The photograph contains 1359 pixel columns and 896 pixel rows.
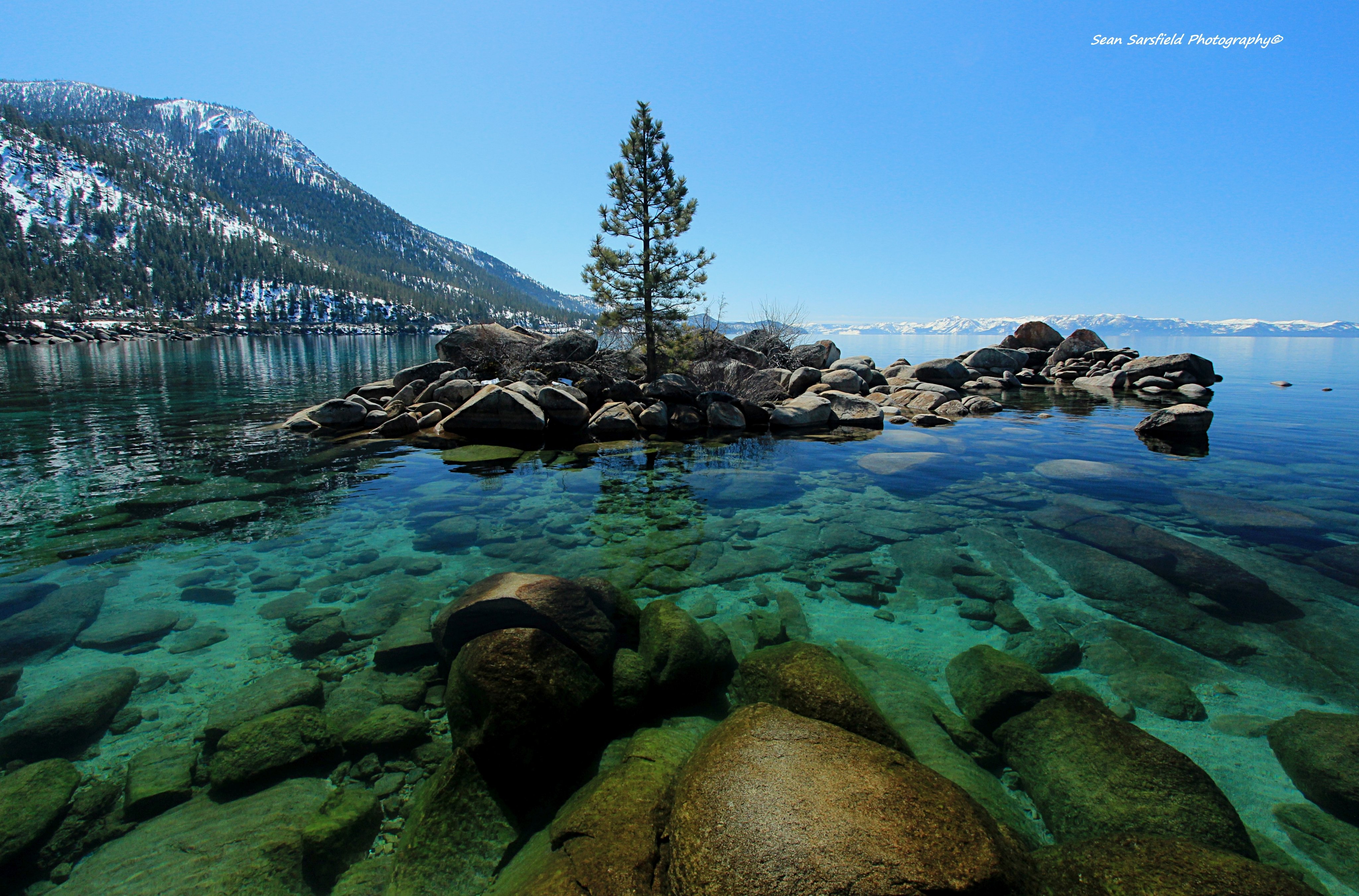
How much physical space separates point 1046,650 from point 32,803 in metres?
7.83

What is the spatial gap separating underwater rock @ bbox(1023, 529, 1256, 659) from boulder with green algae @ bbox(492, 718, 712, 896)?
17.3 ft

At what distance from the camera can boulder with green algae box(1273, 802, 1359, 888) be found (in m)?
2.93

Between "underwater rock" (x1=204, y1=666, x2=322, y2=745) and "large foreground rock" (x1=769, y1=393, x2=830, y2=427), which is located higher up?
"large foreground rock" (x1=769, y1=393, x2=830, y2=427)

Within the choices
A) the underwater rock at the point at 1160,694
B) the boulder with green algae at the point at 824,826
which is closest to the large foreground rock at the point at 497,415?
the boulder with green algae at the point at 824,826

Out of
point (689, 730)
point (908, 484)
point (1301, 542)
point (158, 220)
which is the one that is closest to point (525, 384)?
point (908, 484)

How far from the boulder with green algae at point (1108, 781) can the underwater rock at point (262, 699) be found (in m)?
5.54

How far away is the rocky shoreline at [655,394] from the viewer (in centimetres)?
1538

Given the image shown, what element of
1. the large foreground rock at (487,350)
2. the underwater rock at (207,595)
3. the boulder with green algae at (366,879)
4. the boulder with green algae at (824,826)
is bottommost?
the boulder with green algae at (366,879)

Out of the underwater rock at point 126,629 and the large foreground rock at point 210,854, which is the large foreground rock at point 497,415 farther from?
the large foreground rock at point 210,854

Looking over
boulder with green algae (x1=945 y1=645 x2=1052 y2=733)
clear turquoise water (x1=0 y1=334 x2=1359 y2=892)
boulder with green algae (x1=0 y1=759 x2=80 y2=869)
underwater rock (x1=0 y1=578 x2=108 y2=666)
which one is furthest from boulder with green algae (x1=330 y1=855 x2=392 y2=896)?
underwater rock (x1=0 y1=578 x2=108 y2=666)

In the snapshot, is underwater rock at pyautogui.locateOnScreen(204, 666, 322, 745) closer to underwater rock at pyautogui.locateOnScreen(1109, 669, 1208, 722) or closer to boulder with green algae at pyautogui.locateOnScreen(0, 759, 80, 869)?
boulder with green algae at pyautogui.locateOnScreen(0, 759, 80, 869)

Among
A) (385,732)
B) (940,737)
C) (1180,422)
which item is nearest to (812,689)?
(940,737)

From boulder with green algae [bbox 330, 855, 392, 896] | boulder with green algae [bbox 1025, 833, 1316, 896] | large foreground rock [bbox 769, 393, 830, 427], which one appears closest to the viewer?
boulder with green algae [bbox 1025, 833, 1316, 896]

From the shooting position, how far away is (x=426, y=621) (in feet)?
18.4
